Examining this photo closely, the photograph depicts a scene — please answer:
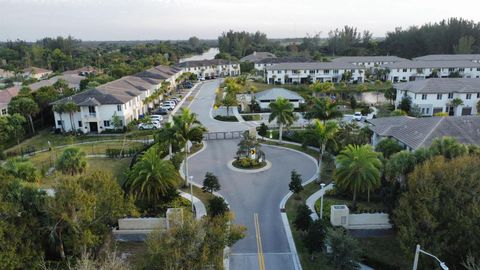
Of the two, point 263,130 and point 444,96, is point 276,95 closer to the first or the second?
point 263,130

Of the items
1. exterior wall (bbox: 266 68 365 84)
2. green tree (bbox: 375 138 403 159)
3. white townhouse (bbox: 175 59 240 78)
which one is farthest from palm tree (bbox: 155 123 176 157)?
white townhouse (bbox: 175 59 240 78)

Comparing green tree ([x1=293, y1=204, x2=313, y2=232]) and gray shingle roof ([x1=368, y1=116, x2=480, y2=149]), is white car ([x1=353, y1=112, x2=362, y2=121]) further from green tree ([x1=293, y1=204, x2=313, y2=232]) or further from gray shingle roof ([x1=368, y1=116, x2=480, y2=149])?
green tree ([x1=293, y1=204, x2=313, y2=232])

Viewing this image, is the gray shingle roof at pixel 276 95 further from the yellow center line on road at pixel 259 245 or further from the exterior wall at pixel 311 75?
the yellow center line on road at pixel 259 245

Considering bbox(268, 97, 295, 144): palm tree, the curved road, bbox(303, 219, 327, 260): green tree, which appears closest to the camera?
bbox(303, 219, 327, 260): green tree

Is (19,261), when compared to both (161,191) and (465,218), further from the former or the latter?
(465,218)

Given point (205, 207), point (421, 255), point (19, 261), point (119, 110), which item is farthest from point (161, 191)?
point (119, 110)

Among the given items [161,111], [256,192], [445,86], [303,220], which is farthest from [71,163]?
[445,86]
